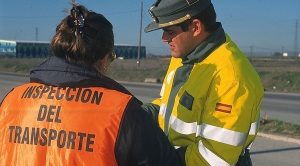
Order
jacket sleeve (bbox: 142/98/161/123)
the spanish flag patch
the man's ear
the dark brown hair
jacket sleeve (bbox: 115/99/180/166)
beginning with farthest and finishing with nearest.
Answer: jacket sleeve (bbox: 142/98/161/123) → the man's ear → the spanish flag patch → the dark brown hair → jacket sleeve (bbox: 115/99/180/166)

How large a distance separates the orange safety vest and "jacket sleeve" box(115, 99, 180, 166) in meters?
0.03

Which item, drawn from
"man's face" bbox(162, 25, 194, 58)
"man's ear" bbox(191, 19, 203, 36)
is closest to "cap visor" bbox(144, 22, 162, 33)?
"man's face" bbox(162, 25, 194, 58)

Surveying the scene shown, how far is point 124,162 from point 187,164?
44 cm

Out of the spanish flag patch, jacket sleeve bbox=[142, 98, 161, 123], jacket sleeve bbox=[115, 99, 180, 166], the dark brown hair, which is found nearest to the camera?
jacket sleeve bbox=[115, 99, 180, 166]

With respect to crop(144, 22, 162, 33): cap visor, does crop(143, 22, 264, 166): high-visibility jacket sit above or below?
below

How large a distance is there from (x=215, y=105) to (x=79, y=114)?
650mm

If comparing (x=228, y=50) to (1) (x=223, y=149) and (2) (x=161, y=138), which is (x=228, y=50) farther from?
(2) (x=161, y=138)

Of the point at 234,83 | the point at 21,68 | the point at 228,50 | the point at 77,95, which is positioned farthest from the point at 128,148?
the point at 21,68

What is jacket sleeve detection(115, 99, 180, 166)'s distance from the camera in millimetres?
1576

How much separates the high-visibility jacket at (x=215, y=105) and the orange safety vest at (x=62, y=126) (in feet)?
1.60

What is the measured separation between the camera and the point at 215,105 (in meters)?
1.92

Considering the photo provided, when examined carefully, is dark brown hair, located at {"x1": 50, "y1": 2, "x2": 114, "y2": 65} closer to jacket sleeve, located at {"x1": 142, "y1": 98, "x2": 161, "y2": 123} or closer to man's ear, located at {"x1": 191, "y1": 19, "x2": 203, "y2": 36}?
man's ear, located at {"x1": 191, "y1": 19, "x2": 203, "y2": 36}

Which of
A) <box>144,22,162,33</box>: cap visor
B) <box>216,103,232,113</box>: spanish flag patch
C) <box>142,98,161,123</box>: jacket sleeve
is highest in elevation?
<box>144,22,162,33</box>: cap visor

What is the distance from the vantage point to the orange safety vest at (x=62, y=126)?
1586 millimetres
